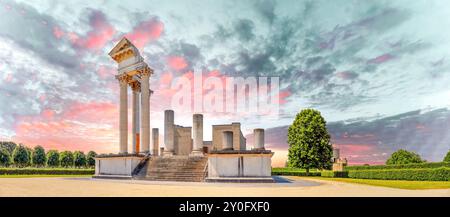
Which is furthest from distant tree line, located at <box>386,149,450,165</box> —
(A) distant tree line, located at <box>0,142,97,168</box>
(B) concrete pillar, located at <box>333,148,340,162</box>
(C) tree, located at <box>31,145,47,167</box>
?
(C) tree, located at <box>31,145,47,167</box>

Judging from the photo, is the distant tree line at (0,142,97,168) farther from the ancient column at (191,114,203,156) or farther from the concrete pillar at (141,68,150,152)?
the ancient column at (191,114,203,156)

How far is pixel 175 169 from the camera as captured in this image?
116 feet

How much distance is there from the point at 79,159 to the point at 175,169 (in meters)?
67.1

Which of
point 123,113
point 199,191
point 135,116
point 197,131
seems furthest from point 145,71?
point 199,191

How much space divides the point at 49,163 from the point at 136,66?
65216 mm

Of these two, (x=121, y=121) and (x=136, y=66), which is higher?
(x=136, y=66)

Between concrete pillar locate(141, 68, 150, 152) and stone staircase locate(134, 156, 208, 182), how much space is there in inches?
120

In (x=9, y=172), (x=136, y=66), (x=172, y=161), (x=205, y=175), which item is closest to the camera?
(x=205, y=175)

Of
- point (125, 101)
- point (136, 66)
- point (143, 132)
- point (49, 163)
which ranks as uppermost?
point (136, 66)

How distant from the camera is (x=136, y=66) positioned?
139 ft

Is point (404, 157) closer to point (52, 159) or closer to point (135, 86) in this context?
point (135, 86)
